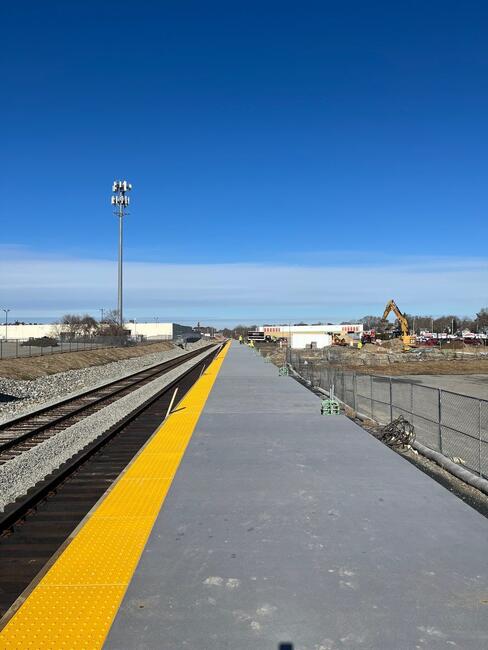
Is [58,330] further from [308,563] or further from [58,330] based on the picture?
[308,563]

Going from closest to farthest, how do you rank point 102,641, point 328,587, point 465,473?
1. point 102,641
2. point 328,587
3. point 465,473

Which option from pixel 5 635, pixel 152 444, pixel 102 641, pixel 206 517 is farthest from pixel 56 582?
pixel 152 444

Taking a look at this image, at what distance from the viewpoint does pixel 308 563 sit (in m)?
4.30

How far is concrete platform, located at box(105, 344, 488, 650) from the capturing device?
11.0 feet

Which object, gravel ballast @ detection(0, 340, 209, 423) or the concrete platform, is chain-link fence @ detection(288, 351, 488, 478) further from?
gravel ballast @ detection(0, 340, 209, 423)

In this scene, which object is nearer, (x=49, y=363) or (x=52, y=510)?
(x=52, y=510)

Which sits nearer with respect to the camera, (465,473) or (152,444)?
(465,473)

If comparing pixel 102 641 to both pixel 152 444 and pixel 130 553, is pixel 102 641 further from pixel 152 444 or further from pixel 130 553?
pixel 152 444

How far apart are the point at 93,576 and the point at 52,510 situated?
327 centimetres

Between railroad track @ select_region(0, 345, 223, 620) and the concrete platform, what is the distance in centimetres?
132

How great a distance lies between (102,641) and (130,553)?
4.21 feet

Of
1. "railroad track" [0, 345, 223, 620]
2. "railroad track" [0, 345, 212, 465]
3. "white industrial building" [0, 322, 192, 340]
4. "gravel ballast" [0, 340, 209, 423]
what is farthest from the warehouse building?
"railroad track" [0, 345, 223, 620]

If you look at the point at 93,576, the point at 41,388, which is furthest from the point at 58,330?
the point at 93,576

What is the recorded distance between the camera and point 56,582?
13.2 feet
